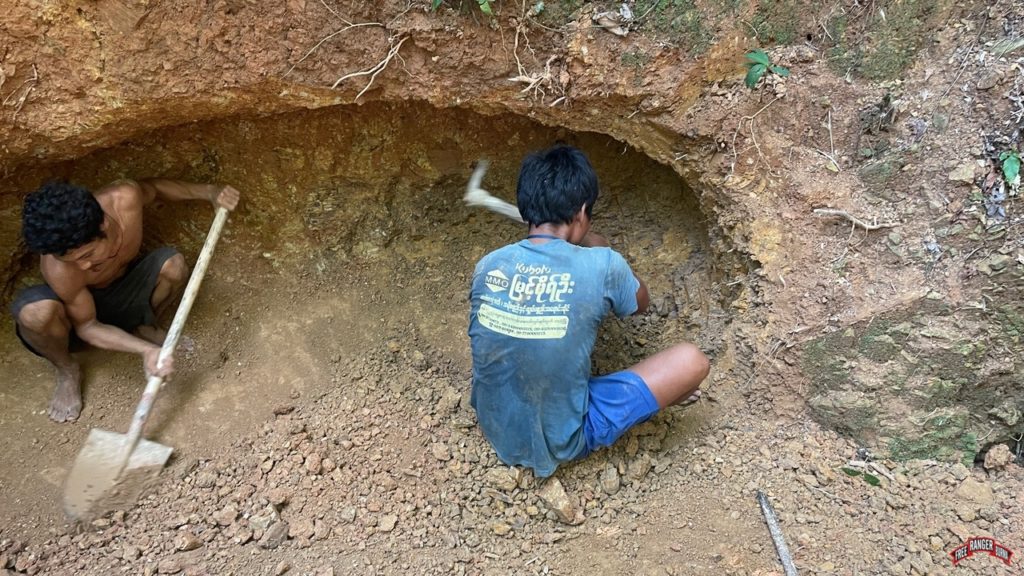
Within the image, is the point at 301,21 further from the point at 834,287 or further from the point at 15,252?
the point at 834,287

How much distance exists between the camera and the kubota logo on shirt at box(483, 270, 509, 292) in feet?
5.83

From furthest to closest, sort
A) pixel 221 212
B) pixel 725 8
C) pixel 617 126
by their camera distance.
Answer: pixel 221 212
pixel 617 126
pixel 725 8

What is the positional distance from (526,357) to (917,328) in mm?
1292

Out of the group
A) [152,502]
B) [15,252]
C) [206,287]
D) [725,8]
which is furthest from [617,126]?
[15,252]

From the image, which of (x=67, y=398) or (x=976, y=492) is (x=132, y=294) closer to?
(x=67, y=398)

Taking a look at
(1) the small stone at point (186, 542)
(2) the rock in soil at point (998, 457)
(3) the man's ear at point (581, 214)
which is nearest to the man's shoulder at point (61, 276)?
(1) the small stone at point (186, 542)

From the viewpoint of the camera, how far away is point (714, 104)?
2.03 metres

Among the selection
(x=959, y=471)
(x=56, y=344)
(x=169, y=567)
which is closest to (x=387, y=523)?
(x=169, y=567)

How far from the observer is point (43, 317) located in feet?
7.04

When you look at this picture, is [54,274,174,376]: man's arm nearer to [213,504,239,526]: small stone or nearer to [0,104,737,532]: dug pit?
[0,104,737,532]: dug pit

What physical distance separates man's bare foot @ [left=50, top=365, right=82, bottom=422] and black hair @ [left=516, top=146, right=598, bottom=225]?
6.61ft

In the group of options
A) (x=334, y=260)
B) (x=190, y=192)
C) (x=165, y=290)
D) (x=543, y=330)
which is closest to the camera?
(x=543, y=330)

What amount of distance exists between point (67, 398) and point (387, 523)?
1511 millimetres

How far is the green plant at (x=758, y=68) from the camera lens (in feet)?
6.50
